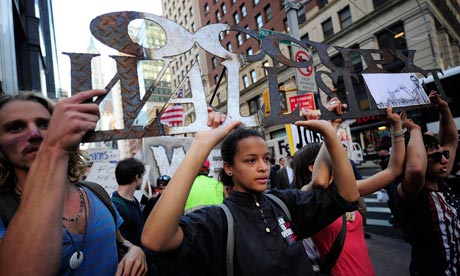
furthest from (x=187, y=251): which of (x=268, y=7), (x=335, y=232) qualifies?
(x=268, y=7)

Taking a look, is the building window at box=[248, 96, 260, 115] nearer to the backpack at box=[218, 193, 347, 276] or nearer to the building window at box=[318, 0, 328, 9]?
the building window at box=[318, 0, 328, 9]

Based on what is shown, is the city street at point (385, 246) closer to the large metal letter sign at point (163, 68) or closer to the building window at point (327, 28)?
the large metal letter sign at point (163, 68)

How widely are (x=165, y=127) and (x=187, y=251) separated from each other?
0.75m

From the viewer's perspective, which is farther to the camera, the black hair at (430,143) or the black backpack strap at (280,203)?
the black hair at (430,143)

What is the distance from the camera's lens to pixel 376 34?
64.5 ft

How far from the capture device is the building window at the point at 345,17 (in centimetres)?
2141

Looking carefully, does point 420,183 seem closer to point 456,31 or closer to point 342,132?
point 342,132

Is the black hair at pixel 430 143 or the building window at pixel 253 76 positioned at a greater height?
the building window at pixel 253 76

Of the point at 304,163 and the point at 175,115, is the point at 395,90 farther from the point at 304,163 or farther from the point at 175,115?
the point at 175,115

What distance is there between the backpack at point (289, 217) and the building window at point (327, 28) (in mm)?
23590

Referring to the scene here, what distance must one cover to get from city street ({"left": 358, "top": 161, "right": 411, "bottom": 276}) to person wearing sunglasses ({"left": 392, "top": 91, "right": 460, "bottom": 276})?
8.86ft

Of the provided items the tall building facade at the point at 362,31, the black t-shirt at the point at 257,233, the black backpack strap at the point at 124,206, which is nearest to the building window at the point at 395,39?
the tall building facade at the point at 362,31

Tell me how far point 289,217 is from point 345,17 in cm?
2369

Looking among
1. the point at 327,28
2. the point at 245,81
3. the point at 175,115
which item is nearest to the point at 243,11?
the point at 245,81
